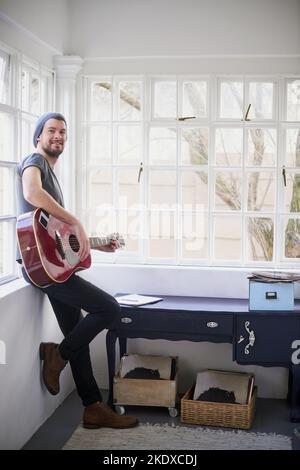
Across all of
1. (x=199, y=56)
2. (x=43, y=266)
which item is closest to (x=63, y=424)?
(x=43, y=266)

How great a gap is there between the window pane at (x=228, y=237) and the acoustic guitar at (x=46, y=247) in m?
1.27

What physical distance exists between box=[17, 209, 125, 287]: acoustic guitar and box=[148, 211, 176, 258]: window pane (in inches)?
41.2

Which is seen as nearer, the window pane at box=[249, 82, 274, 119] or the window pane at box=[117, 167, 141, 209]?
the window pane at box=[249, 82, 274, 119]

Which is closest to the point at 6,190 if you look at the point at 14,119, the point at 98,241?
the point at 14,119

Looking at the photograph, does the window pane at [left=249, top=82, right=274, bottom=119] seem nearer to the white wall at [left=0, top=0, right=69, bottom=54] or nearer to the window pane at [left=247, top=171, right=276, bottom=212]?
the window pane at [left=247, top=171, right=276, bottom=212]

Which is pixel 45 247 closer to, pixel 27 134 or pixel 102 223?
pixel 27 134

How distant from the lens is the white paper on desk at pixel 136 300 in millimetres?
4168

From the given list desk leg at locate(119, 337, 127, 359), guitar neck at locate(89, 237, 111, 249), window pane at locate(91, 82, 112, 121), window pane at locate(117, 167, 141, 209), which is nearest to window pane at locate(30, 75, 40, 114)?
window pane at locate(91, 82, 112, 121)

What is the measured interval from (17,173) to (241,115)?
5.57 feet

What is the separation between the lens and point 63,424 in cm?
406

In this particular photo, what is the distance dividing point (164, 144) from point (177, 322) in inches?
51.6

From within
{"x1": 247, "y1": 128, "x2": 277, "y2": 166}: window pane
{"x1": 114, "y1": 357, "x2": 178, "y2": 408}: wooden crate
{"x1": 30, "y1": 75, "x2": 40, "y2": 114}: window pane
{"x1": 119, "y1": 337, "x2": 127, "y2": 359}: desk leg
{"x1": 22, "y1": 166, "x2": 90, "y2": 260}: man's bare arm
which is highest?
{"x1": 30, "y1": 75, "x2": 40, "y2": 114}: window pane

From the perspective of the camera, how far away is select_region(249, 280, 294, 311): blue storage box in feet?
13.3

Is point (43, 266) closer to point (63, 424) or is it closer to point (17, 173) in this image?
point (17, 173)
